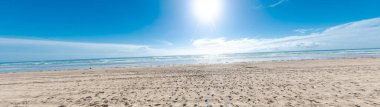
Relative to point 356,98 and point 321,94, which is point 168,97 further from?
point 356,98

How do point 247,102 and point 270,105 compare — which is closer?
point 270,105

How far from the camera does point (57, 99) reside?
8.89m

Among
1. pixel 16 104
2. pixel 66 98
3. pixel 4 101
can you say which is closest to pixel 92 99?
pixel 66 98

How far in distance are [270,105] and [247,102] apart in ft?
2.68

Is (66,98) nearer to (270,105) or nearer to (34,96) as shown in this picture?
(34,96)

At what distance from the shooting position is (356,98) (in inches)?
292

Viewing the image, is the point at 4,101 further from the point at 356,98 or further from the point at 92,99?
the point at 356,98

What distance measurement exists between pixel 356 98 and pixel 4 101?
14342 mm

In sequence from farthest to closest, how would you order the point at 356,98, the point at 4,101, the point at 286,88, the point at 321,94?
the point at 286,88, the point at 4,101, the point at 321,94, the point at 356,98

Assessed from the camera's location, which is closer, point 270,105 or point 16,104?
point 270,105

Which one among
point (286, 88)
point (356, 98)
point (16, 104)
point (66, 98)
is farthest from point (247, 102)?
point (16, 104)

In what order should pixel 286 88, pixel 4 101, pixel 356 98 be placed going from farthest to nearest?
pixel 286 88, pixel 4 101, pixel 356 98

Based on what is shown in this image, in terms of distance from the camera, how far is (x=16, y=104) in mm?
8266

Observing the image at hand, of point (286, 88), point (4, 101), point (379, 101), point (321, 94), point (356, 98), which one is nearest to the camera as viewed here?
point (379, 101)
